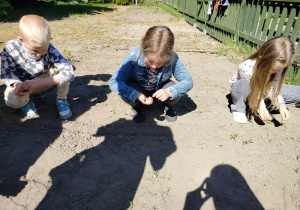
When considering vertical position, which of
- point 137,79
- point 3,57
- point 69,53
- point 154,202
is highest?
point 3,57

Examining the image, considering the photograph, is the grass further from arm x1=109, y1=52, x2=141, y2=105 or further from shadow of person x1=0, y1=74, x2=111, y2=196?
arm x1=109, y1=52, x2=141, y2=105

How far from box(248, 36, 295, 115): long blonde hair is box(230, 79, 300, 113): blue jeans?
0.28ft

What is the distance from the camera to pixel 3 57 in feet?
7.02

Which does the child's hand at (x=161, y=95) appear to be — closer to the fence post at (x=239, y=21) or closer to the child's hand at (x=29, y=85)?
the child's hand at (x=29, y=85)

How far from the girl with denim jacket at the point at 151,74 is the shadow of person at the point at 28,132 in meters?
0.73

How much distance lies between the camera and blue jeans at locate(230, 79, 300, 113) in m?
2.60

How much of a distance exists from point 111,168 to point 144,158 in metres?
0.31

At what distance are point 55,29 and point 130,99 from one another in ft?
20.6

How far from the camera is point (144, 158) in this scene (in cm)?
204

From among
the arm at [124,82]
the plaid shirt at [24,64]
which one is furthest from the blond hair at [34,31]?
the arm at [124,82]

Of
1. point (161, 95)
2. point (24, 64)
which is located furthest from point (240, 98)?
point (24, 64)

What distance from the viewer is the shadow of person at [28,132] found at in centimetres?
177

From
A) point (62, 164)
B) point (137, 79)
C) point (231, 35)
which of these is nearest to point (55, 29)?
point (231, 35)

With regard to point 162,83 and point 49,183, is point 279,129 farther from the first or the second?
point 49,183
